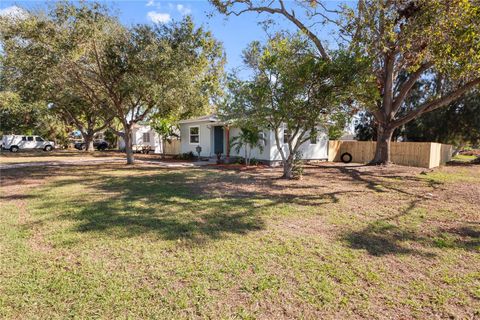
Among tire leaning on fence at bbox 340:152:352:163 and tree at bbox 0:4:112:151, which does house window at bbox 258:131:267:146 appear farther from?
tree at bbox 0:4:112:151

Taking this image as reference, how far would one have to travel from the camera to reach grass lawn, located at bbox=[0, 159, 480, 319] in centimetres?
282

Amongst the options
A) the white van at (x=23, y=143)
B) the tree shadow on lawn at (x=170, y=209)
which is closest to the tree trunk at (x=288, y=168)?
the tree shadow on lawn at (x=170, y=209)

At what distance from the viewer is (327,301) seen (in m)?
2.89

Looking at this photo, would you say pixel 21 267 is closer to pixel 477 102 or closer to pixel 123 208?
pixel 123 208

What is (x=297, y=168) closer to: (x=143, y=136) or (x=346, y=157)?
(x=346, y=157)

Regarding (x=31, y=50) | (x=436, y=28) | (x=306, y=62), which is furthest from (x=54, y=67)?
(x=436, y=28)

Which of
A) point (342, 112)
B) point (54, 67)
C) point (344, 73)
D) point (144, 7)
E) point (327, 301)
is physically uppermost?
point (144, 7)

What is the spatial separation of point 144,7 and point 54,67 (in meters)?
4.39

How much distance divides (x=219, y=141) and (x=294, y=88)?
10.3m

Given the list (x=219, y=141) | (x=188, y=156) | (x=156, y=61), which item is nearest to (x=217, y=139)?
(x=219, y=141)

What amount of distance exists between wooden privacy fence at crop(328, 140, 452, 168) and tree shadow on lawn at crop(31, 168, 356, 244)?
10925 millimetres

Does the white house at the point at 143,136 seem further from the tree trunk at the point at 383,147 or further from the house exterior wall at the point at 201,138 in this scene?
the tree trunk at the point at 383,147

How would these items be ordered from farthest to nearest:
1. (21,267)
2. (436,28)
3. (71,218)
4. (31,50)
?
(31,50), (436,28), (71,218), (21,267)

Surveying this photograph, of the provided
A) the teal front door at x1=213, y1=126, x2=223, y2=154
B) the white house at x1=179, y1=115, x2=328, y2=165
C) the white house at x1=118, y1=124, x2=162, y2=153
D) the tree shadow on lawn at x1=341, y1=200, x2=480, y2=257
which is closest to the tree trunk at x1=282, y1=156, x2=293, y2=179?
the white house at x1=179, y1=115, x2=328, y2=165
